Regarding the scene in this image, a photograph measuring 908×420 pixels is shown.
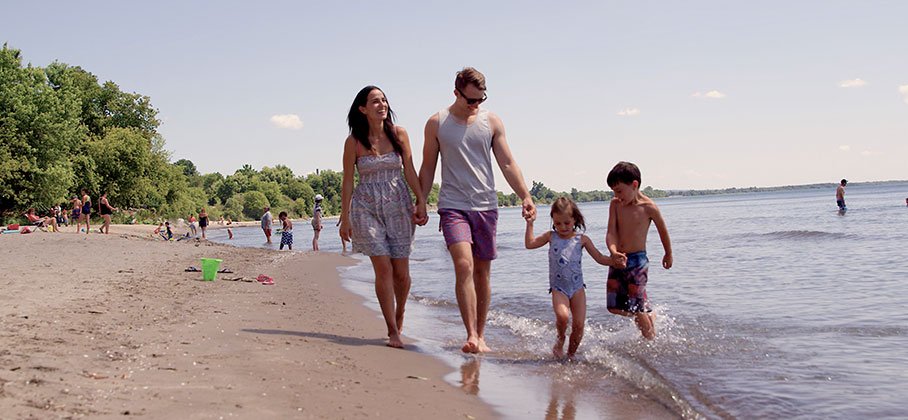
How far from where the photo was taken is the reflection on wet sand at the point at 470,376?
4504mm

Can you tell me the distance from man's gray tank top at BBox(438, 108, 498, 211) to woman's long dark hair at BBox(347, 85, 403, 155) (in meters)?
0.38

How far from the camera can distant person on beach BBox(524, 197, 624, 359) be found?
18.7 feet

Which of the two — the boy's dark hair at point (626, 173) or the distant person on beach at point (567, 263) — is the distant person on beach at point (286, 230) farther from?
the boy's dark hair at point (626, 173)

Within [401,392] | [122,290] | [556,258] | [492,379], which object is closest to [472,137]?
[556,258]

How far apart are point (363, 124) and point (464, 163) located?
86 cm

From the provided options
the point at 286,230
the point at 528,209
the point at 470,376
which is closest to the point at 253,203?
the point at 286,230

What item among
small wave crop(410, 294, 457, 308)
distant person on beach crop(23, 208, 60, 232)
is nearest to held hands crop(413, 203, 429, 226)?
small wave crop(410, 294, 457, 308)

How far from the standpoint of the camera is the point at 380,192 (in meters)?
5.76

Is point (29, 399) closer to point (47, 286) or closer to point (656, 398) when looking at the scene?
point (656, 398)

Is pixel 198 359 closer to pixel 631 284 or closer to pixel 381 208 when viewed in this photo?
pixel 381 208

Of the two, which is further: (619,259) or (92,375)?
(619,259)

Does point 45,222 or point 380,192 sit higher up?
point 380,192

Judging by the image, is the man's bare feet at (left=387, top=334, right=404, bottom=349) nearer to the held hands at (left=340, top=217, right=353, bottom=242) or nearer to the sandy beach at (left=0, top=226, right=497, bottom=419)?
the sandy beach at (left=0, top=226, right=497, bottom=419)

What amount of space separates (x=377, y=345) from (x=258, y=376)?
6.04 ft
